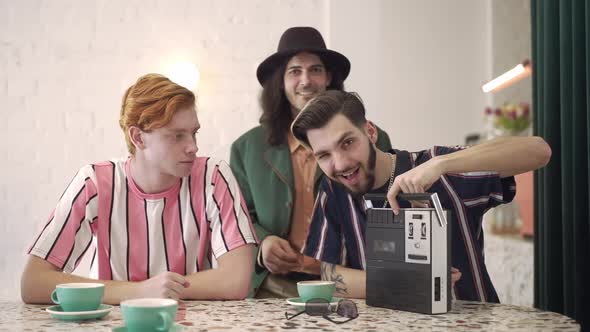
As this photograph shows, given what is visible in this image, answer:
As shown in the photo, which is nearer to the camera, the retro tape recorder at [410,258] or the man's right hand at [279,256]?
the retro tape recorder at [410,258]

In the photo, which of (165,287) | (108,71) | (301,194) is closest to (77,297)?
(165,287)

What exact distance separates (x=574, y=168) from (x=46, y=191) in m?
3.41

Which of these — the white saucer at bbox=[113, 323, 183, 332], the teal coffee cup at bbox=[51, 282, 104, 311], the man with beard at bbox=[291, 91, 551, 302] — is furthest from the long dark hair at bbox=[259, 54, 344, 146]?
the white saucer at bbox=[113, 323, 183, 332]

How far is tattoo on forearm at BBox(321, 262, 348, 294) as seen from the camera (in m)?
1.71

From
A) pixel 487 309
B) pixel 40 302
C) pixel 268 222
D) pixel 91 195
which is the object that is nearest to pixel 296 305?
pixel 487 309

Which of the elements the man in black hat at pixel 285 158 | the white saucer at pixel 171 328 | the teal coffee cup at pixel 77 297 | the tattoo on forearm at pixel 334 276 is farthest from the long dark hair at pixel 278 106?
the white saucer at pixel 171 328

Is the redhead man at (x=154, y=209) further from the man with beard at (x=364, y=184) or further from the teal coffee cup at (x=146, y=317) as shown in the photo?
the teal coffee cup at (x=146, y=317)

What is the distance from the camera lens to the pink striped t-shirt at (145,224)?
6.32 feet

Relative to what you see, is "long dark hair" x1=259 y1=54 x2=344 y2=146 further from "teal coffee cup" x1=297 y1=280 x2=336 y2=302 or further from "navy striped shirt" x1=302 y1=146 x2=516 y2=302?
→ "teal coffee cup" x1=297 y1=280 x2=336 y2=302

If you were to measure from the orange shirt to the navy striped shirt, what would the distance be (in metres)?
0.53

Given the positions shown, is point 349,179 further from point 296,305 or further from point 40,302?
point 40,302

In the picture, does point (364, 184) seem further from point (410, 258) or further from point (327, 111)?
point (410, 258)

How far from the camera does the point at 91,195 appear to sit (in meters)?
1.94

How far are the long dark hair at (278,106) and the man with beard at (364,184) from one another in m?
0.70
